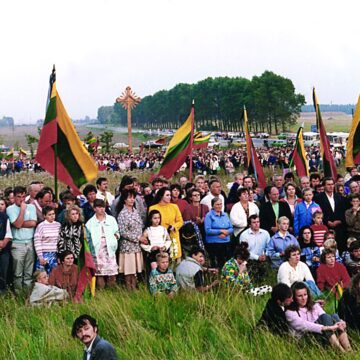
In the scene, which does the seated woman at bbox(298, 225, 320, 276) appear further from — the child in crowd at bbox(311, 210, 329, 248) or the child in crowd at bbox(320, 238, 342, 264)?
the child in crowd at bbox(320, 238, 342, 264)

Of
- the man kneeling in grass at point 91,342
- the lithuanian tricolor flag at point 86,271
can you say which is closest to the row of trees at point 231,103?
the lithuanian tricolor flag at point 86,271

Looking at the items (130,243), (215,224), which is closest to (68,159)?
(130,243)

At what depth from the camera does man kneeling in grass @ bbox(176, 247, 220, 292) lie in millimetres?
7340

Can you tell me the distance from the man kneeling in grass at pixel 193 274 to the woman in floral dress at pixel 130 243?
76 cm

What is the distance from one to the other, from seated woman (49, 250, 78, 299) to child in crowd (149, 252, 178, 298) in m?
0.94

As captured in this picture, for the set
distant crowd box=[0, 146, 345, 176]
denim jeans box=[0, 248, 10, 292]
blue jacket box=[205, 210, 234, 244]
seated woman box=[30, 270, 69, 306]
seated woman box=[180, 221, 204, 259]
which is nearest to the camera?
seated woman box=[30, 270, 69, 306]

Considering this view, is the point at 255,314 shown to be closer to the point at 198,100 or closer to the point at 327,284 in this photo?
the point at 327,284

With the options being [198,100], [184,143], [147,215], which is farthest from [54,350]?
[198,100]

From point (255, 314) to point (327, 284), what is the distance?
1.55 m

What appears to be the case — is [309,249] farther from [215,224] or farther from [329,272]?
[215,224]

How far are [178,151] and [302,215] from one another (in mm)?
3575

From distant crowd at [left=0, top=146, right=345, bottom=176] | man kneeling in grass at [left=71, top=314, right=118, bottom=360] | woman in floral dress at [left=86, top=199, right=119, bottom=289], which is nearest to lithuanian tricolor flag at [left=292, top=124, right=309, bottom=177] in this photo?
woman in floral dress at [left=86, top=199, right=119, bottom=289]

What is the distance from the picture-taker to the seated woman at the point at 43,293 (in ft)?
23.4

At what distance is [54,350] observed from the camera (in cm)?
587
